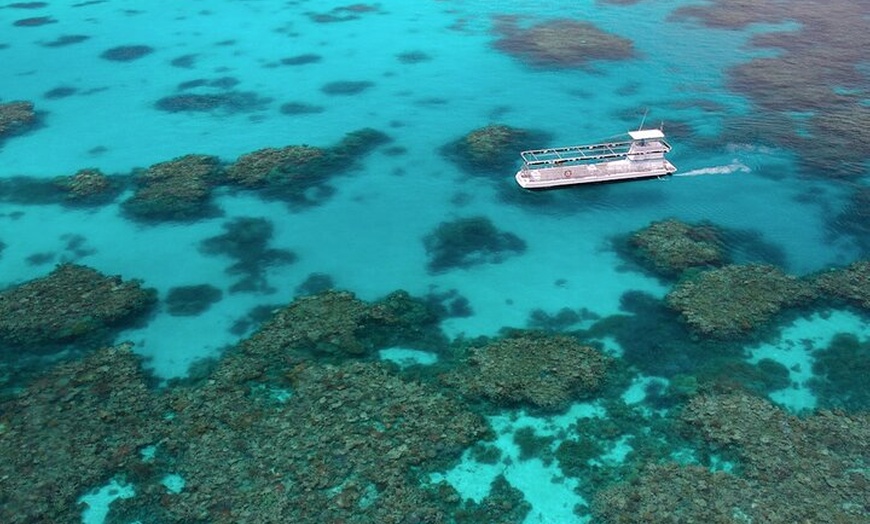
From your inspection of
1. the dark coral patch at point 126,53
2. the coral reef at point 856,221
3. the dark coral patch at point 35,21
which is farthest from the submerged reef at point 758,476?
the dark coral patch at point 35,21

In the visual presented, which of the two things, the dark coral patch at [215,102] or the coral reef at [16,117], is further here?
the dark coral patch at [215,102]

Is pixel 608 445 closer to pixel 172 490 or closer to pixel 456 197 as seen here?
pixel 172 490

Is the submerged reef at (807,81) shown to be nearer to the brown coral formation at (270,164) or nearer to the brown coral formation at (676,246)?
the brown coral formation at (676,246)

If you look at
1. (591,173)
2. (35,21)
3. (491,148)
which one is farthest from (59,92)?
(591,173)

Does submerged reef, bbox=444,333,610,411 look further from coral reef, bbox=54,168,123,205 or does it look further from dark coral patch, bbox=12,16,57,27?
dark coral patch, bbox=12,16,57,27

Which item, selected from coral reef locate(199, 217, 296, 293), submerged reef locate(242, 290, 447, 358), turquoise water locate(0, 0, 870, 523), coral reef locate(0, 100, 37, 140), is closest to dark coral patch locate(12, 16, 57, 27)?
turquoise water locate(0, 0, 870, 523)

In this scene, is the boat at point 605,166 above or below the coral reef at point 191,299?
above
